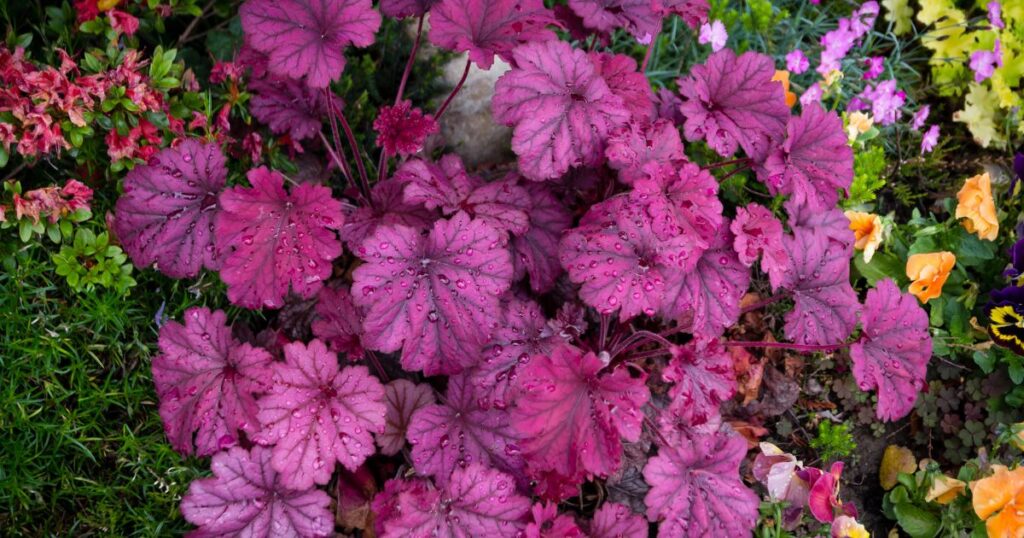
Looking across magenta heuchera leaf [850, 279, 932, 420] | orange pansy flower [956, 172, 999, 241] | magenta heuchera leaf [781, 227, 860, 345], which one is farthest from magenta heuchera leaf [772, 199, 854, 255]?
orange pansy flower [956, 172, 999, 241]

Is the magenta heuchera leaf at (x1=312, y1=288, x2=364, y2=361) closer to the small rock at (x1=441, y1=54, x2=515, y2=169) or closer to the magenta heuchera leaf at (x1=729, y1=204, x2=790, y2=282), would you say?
the small rock at (x1=441, y1=54, x2=515, y2=169)

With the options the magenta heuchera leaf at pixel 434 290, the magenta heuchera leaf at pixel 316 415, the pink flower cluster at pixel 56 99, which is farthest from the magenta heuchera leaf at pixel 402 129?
the pink flower cluster at pixel 56 99

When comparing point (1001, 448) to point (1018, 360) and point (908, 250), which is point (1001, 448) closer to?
point (1018, 360)

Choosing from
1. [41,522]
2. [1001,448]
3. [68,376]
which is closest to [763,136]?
[1001,448]

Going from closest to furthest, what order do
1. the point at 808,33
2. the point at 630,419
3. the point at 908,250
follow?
the point at 630,419, the point at 908,250, the point at 808,33

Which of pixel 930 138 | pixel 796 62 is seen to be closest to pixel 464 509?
pixel 796 62

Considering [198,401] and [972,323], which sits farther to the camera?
[972,323]

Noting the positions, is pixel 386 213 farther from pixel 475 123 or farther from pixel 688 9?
pixel 688 9
